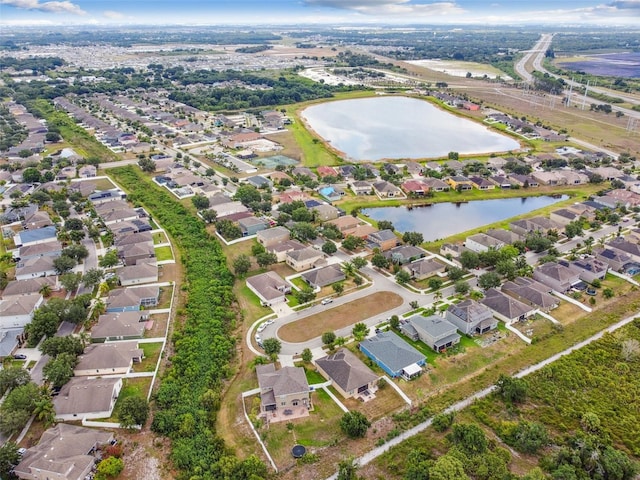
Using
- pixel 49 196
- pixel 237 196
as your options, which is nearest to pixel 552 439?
pixel 237 196

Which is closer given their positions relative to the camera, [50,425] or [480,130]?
[50,425]

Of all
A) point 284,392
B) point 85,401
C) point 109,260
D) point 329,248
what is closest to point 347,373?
point 284,392

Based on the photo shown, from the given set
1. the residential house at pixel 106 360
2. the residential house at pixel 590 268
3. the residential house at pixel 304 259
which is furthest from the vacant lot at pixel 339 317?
the residential house at pixel 590 268

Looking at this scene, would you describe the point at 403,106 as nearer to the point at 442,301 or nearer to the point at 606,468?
the point at 442,301

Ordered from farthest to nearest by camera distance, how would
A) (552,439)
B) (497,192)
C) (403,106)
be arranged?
1. (403,106)
2. (497,192)
3. (552,439)

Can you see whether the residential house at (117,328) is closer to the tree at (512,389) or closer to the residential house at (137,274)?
the residential house at (137,274)

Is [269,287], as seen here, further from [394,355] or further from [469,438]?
[469,438]
